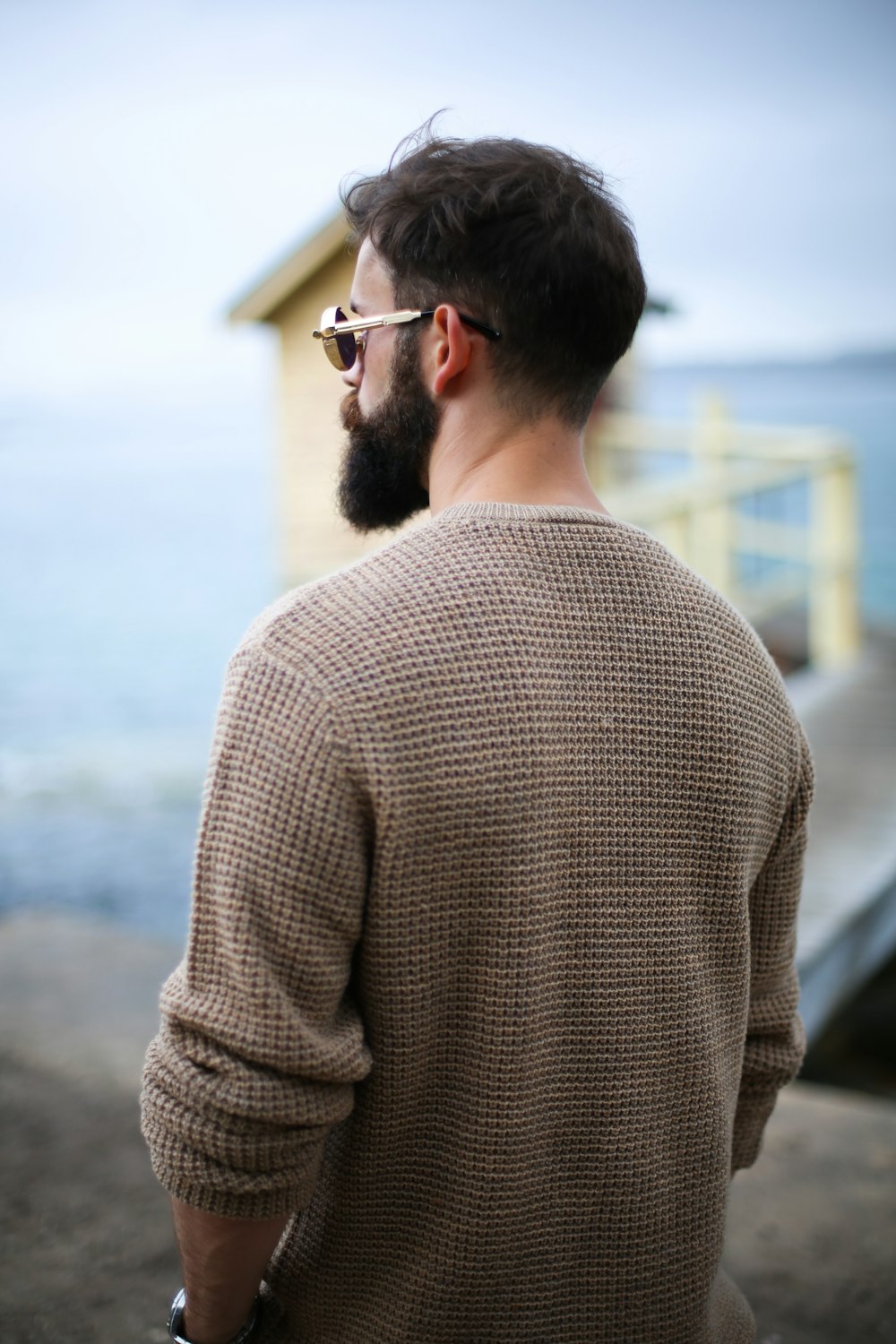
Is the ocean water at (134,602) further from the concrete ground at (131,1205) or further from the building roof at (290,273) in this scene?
the building roof at (290,273)

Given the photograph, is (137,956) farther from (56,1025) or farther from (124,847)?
(124,847)

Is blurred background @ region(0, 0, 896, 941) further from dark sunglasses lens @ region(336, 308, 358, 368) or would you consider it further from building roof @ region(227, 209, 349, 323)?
dark sunglasses lens @ region(336, 308, 358, 368)

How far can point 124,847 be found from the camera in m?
8.92

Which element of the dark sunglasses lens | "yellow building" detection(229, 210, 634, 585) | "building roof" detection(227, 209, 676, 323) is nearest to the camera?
the dark sunglasses lens

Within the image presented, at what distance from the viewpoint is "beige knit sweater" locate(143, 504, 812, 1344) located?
85 cm

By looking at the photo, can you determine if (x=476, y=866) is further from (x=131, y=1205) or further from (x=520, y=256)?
(x=131, y=1205)

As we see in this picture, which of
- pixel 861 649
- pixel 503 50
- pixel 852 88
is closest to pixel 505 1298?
pixel 861 649

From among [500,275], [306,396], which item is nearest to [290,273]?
[306,396]

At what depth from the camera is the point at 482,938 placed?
0.91 metres

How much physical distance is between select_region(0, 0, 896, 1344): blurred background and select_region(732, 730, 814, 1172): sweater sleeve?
0.63 meters

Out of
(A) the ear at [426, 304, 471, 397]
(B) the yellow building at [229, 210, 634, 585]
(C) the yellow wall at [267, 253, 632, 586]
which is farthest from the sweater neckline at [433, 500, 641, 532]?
(C) the yellow wall at [267, 253, 632, 586]

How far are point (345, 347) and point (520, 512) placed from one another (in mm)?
265

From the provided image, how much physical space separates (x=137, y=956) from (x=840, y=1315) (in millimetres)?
2426

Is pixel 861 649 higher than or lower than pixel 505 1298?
lower
